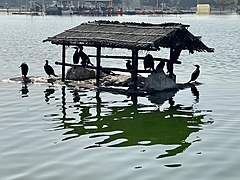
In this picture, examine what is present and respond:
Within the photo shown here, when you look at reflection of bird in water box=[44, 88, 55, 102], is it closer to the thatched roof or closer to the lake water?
the lake water

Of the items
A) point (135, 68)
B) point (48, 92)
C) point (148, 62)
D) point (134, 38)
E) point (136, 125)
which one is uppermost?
point (134, 38)

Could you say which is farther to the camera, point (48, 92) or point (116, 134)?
point (48, 92)

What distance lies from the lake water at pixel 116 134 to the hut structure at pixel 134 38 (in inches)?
83.8

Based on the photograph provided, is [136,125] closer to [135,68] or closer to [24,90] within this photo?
[135,68]

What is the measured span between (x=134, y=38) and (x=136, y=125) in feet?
20.6

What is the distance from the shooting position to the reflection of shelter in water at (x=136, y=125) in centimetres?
1701

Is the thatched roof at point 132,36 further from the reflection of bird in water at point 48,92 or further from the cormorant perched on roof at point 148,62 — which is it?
the reflection of bird in water at point 48,92

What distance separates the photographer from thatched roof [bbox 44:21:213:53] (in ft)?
77.7

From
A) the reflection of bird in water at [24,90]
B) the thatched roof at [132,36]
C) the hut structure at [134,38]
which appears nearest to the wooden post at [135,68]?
the hut structure at [134,38]

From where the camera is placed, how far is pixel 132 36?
24.6 metres

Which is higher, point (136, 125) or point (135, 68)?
point (135, 68)

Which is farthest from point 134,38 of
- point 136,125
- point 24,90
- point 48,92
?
point 136,125

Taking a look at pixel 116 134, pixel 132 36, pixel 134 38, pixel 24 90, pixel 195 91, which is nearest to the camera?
pixel 116 134

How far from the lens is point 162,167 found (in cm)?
1439
